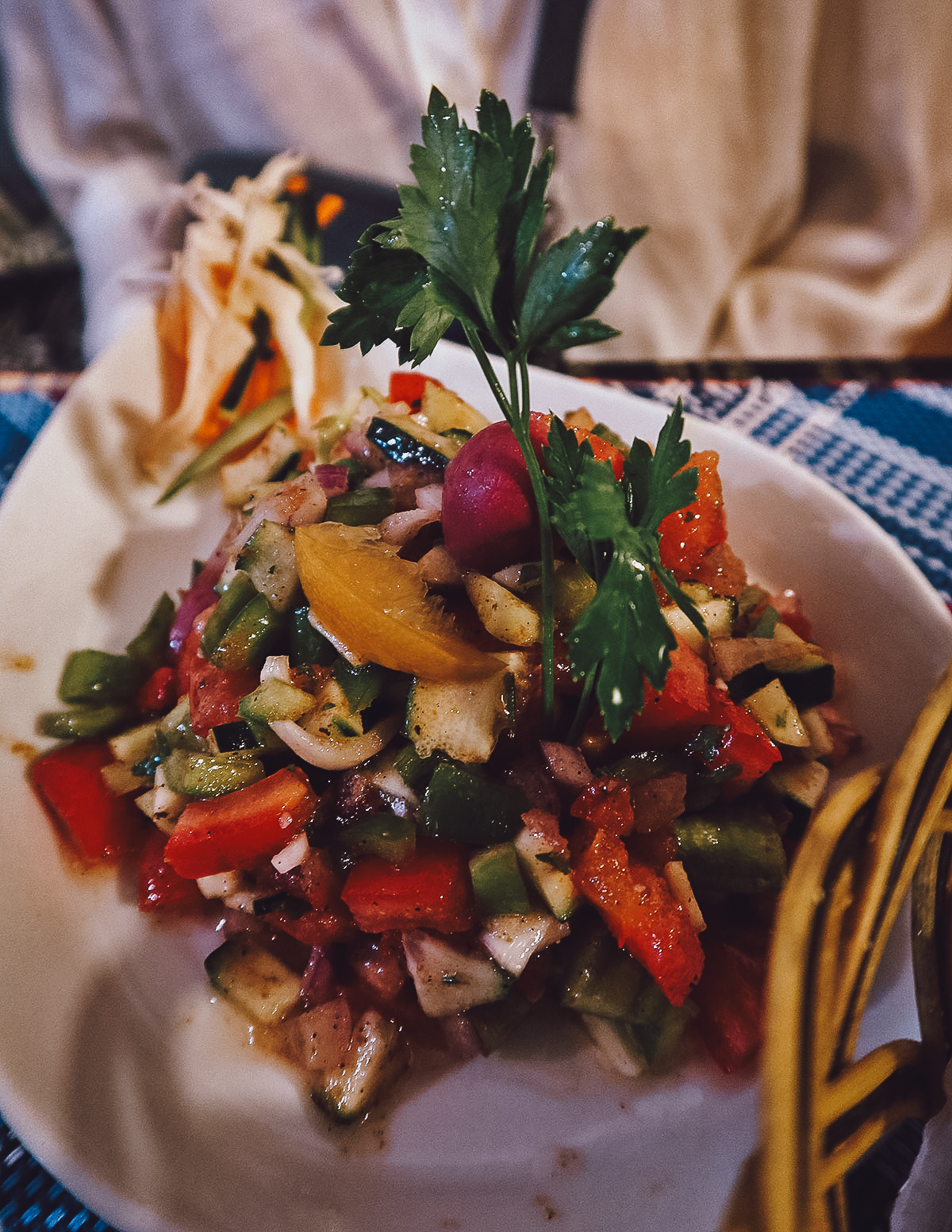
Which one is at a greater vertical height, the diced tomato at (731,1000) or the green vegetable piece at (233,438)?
the green vegetable piece at (233,438)

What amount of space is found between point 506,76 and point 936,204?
221 cm

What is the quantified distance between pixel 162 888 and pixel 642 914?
0.88 m

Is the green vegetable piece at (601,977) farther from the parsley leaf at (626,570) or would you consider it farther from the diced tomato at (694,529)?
the diced tomato at (694,529)

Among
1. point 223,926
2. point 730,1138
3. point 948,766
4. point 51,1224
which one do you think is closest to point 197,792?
point 223,926

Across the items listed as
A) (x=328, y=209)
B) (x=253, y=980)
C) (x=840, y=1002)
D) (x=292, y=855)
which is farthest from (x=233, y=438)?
(x=840, y=1002)

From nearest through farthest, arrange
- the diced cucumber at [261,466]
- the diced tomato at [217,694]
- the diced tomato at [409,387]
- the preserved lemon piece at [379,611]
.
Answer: the preserved lemon piece at [379,611] → the diced tomato at [217,694] → the diced tomato at [409,387] → the diced cucumber at [261,466]

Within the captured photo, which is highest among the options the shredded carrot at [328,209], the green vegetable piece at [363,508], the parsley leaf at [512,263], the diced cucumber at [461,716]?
the parsley leaf at [512,263]

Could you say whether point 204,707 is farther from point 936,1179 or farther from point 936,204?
point 936,204

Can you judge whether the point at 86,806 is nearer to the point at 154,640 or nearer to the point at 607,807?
the point at 154,640

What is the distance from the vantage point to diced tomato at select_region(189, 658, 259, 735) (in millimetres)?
1421

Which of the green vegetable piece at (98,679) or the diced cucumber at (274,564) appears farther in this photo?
the green vegetable piece at (98,679)

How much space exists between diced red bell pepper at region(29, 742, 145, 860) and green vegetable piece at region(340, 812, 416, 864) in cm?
51

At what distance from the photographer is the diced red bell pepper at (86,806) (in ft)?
4.84

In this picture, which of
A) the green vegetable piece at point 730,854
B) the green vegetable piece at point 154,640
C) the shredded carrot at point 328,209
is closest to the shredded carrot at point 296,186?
the shredded carrot at point 328,209
